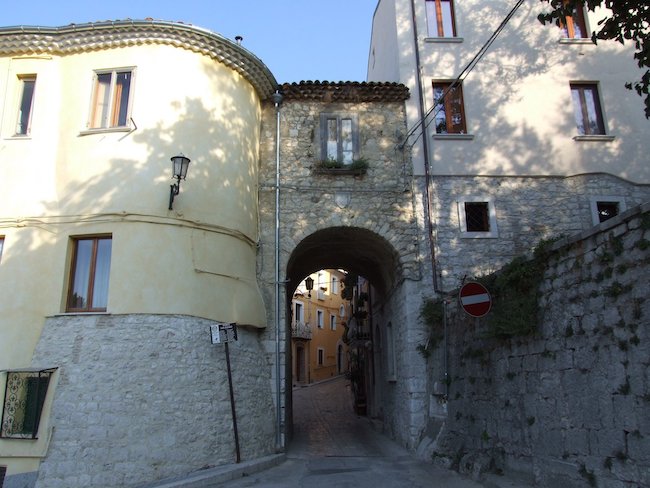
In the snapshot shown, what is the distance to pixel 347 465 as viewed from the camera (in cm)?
970

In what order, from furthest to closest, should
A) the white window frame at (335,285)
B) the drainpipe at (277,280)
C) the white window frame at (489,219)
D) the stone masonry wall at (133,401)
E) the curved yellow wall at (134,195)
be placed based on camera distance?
1. the white window frame at (335,285)
2. the white window frame at (489,219)
3. the drainpipe at (277,280)
4. the curved yellow wall at (134,195)
5. the stone masonry wall at (133,401)

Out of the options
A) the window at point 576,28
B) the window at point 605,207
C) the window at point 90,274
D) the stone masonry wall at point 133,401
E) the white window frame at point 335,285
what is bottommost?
the stone masonry wall at point 133,401

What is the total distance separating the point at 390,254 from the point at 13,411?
789 centimetres

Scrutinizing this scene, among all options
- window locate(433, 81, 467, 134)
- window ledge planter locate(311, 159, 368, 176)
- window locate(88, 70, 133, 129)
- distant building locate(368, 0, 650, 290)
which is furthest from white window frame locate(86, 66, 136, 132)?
window locate(433, 81, 467, 134)

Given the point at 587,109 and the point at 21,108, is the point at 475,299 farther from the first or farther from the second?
the point at 21,108

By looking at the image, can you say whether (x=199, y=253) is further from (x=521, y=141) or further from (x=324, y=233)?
(x=521, y=141)

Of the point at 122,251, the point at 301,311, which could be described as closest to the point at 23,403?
the point at 122,251

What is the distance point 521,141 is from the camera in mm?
12117

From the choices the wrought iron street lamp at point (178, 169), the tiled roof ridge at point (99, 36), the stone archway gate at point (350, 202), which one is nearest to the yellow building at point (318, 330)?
the stone archway gate at point (350, 202)

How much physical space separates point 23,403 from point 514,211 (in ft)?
33.3

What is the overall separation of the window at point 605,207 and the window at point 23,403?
439 inches

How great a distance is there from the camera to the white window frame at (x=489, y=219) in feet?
37.8

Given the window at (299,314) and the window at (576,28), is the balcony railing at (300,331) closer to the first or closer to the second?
the window at (299,314)

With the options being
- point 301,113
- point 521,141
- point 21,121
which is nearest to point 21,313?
point 21,121
